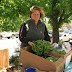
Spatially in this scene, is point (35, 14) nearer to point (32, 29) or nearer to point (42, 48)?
point (32, 29)

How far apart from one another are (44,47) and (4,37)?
16842mm

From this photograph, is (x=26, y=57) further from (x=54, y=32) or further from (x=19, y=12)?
(x=54, y=32)

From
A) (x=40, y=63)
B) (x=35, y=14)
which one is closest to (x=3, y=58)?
(x=40, y=63)

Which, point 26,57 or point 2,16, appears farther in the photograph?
point 2,16

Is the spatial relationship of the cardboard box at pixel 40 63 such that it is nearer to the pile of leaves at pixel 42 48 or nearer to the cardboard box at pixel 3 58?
the pile of leaves at pixel 42 48

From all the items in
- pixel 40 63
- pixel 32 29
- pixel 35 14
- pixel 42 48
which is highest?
pixel 35 14

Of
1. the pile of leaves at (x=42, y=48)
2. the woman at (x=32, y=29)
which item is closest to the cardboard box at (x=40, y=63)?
the pile of leaves at (x=42, y=48)

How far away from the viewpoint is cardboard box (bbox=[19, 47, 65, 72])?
122cm

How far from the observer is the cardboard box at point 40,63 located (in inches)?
48.0

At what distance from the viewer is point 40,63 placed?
1.33 metres

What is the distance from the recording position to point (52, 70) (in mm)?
1219

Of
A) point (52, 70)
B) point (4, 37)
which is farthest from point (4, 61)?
point (4, 37)

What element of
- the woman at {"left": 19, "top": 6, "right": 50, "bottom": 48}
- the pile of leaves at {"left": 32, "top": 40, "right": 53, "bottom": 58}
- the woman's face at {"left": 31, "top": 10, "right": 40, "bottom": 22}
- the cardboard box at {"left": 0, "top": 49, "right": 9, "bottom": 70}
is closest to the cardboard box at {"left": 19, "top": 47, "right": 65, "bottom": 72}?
the pile of leaves at {"left": 32, "top": 40, "right": 53, "bottom": 58}

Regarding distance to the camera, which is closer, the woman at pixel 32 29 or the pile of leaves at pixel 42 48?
the pile of leaves at pixel 42 48
